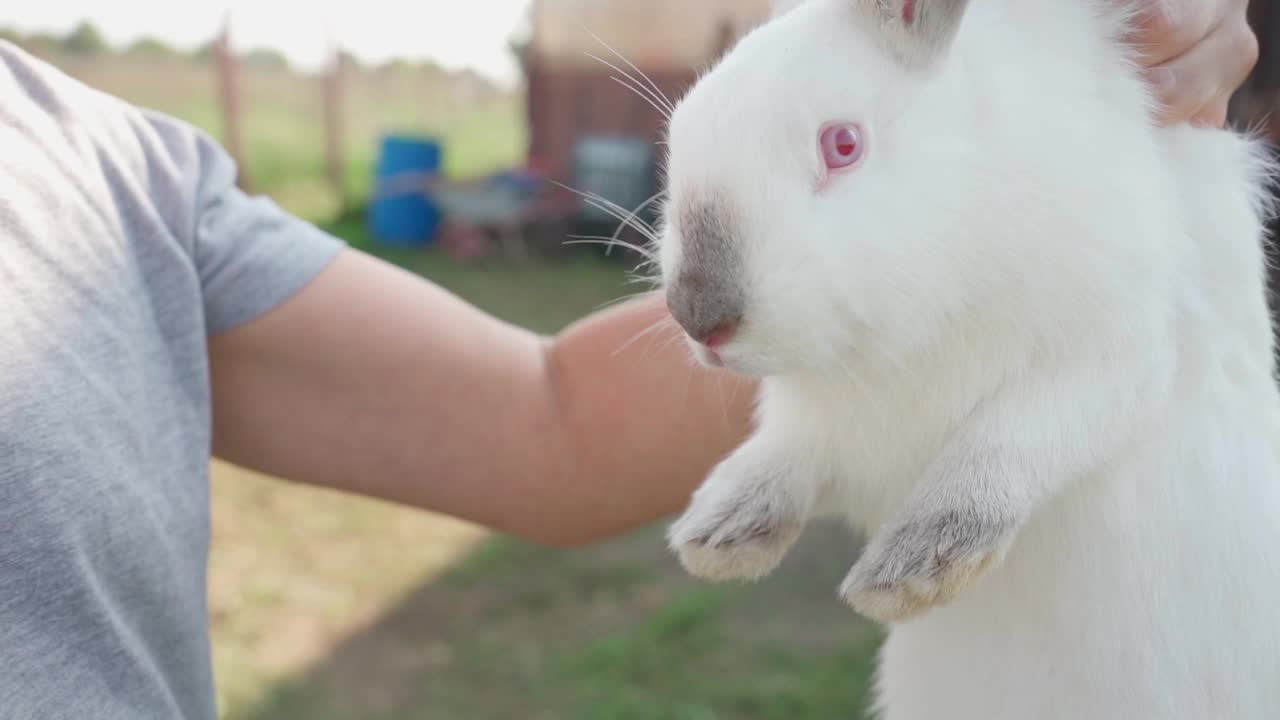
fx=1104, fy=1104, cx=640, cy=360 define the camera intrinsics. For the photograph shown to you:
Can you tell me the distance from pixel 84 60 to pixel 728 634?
941cm

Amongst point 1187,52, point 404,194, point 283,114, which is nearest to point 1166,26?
point 1187,52

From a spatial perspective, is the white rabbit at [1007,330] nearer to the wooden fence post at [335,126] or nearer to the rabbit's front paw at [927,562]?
the rabbit's front paw at [927,562]

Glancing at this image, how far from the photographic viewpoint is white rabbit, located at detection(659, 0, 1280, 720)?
904mm

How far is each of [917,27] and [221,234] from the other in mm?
934

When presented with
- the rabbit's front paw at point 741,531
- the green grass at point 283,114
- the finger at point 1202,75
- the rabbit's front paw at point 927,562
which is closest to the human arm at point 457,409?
the rabbit's front paw at point 741,531

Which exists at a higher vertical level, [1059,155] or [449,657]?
[1059,155]

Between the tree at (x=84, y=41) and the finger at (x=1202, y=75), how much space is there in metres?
10.8

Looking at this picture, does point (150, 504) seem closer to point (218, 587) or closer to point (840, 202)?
point (840, 202)

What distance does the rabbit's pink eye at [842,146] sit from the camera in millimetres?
917

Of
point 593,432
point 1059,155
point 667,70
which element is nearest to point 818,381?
point 1059,155

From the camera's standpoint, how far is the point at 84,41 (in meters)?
10.3

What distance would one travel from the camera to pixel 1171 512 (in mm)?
993

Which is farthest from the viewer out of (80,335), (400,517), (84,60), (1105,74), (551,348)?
(84,60)

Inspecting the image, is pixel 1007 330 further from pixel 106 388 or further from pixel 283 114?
pixel 283 114
